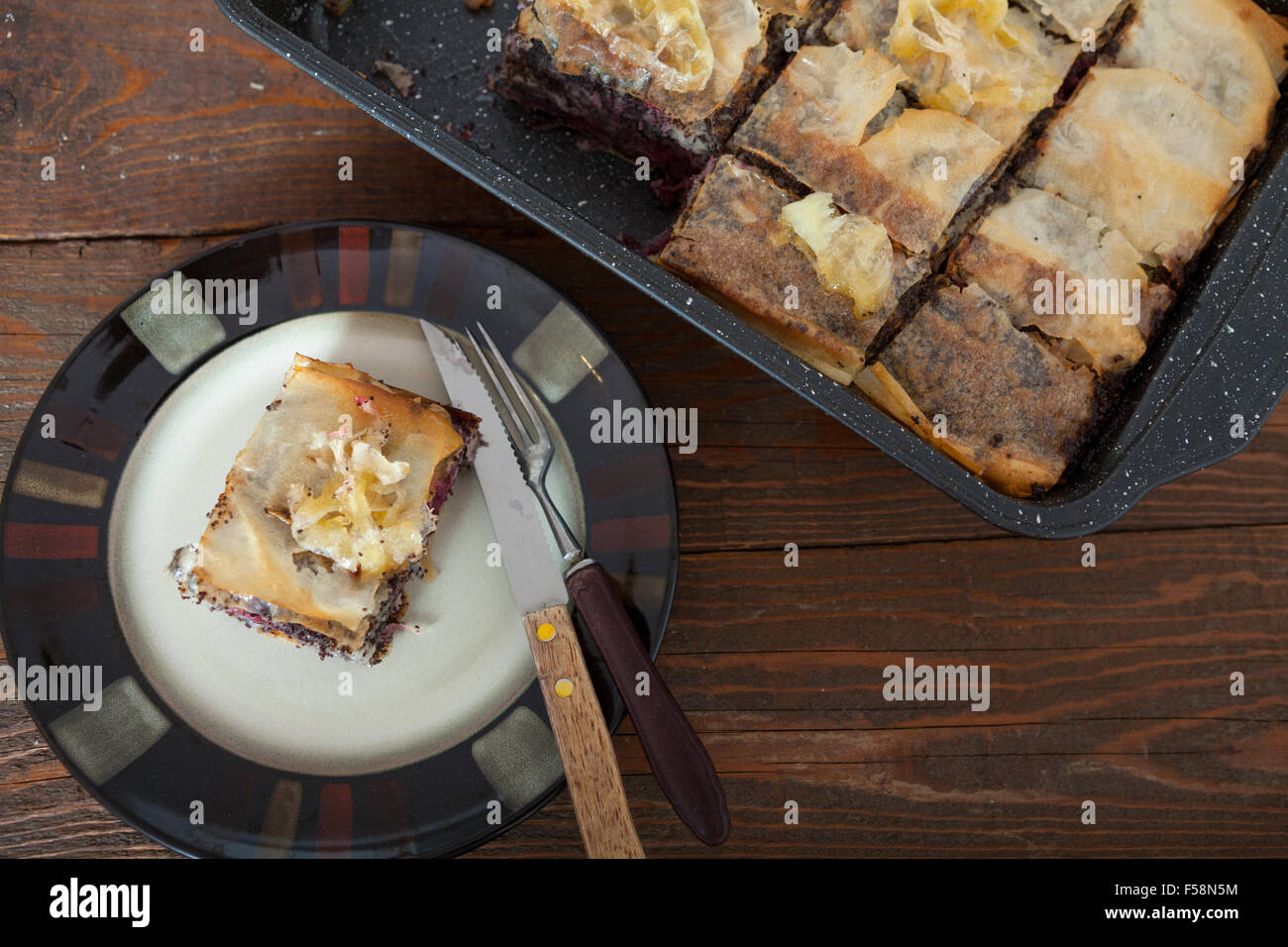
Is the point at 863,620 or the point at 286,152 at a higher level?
the point at 286,152

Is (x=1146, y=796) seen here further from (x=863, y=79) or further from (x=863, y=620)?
(x=863, y=79)

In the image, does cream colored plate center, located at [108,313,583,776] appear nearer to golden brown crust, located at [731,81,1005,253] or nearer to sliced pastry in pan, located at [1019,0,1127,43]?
golden brown crust, located at [731,81,1005,253]

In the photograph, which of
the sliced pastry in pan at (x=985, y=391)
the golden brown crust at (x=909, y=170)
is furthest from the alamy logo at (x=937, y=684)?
the golden brown crust at (x=909, y=170)

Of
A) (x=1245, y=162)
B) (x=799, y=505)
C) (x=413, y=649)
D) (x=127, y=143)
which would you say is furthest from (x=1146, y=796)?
(x=127, y=143)

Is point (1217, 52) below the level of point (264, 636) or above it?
above

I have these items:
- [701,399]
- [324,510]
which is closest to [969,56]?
[701,399]

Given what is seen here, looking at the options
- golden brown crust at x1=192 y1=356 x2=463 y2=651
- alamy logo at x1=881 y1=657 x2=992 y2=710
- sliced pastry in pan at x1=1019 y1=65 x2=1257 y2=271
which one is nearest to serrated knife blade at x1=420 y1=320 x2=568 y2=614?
golden brown crust at x1=192 y1=356 x2=463 y2=651

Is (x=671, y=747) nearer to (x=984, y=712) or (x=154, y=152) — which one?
(x=984, y=712)
